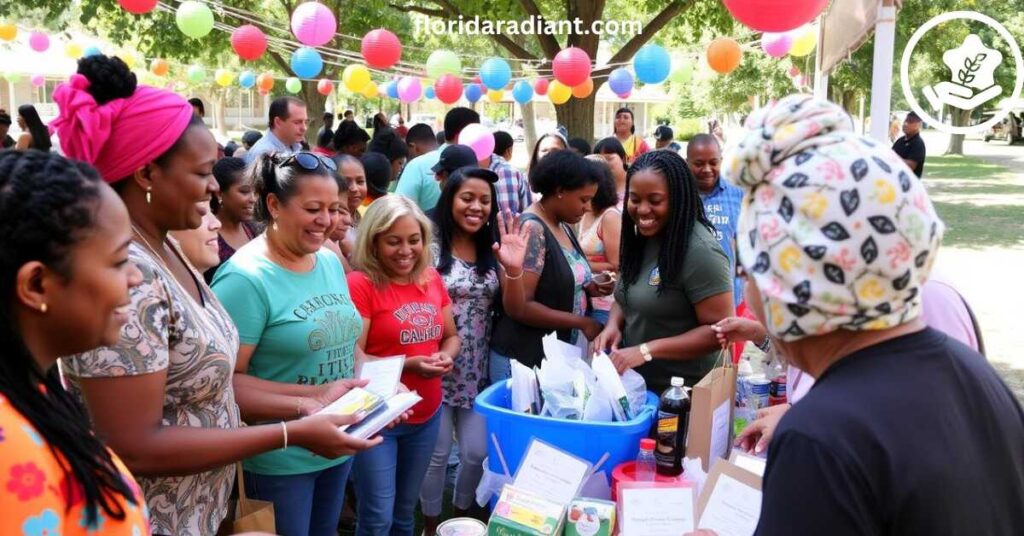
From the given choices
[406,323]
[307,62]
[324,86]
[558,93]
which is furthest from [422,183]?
[324,86]

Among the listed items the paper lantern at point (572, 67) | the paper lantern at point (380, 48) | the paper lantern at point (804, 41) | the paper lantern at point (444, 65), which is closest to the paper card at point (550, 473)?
the paper lantern at point (572, 67)

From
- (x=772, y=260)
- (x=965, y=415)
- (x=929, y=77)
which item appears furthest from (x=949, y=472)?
(x=929, y=77)

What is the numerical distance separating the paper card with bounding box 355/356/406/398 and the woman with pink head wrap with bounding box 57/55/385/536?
0.46 metres

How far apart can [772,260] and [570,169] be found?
8.81ft

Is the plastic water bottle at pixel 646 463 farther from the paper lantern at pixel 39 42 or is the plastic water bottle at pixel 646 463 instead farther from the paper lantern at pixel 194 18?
the paper lantern at pixel 39 42

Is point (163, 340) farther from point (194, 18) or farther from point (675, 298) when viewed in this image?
point (194, 18)

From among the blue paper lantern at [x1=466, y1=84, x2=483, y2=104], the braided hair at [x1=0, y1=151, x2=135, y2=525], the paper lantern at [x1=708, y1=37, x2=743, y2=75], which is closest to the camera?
the braided hair at [x1=0, y1=151, x2=135, y2=525]

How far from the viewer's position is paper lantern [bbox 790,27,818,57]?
10.3 metres

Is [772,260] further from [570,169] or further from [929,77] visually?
[929,77]

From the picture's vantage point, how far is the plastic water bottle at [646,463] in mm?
2453

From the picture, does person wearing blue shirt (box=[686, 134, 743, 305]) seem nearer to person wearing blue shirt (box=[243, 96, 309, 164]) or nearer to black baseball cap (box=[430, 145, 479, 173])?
black baseball cap (box=[430, 145, 479, 173])

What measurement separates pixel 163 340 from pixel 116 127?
491 mm

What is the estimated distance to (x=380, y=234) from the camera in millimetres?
3221

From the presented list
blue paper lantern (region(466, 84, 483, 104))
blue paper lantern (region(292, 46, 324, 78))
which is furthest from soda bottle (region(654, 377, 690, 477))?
blue paper lantern (region(466, 84, 483, 104))
